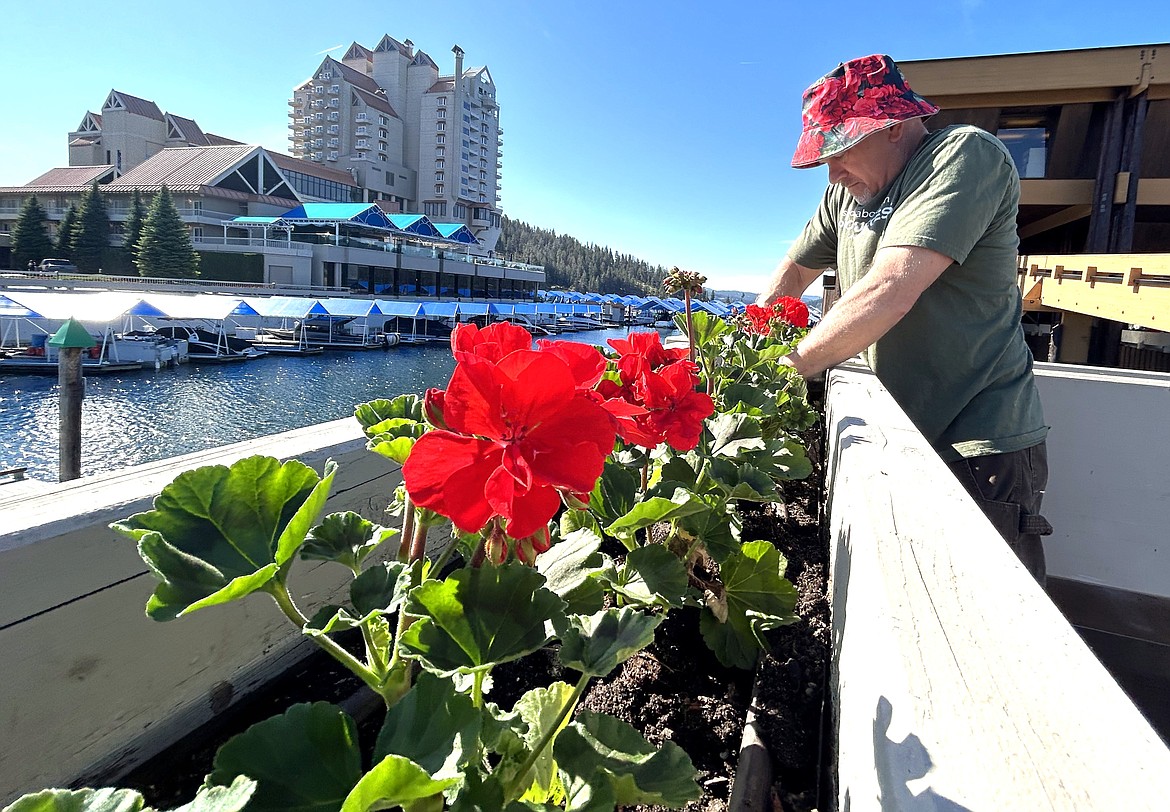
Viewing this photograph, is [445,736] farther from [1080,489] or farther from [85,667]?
[1080,489]

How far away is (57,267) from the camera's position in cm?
3778

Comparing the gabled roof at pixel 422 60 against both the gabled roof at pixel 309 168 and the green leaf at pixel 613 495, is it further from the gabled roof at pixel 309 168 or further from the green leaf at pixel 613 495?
the green leaf at pixel 613 495

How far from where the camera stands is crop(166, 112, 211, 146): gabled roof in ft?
178

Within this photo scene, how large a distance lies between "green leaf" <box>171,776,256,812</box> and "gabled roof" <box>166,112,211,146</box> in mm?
66466

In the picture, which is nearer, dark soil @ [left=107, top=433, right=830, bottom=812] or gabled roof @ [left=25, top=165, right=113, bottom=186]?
dark soil @ [left=107, top=433, right=830, bottom=812]

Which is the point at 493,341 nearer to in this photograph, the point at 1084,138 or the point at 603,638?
the point at 603,638

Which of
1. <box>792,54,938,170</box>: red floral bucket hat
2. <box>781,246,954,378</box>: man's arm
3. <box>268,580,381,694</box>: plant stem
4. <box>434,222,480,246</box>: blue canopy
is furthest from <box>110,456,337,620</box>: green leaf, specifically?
<box>434,222,480,246</box>: blue canopy

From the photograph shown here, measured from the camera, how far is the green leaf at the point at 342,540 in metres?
0.66

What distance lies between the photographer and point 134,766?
840 mm

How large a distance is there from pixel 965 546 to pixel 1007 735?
302 mm

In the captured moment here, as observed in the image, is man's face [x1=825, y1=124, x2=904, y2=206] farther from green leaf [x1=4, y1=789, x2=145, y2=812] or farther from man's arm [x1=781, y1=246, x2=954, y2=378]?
green leaf [x1=4, y1=789, x2=145, y2=812]

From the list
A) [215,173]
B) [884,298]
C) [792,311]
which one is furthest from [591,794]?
[215,173]

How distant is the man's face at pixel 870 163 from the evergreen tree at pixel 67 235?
1909 inches

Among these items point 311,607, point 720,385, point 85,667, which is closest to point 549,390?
point 85,667
